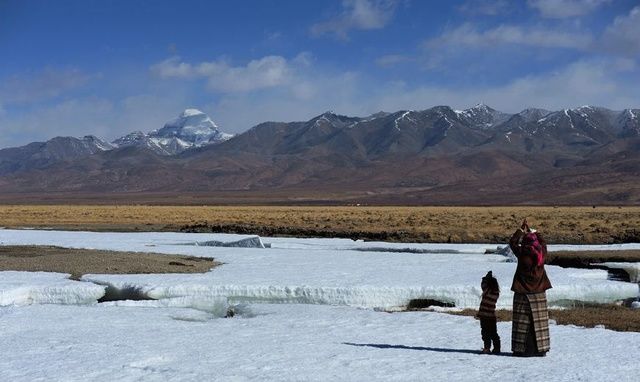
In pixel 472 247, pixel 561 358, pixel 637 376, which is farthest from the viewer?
pixel 472 247

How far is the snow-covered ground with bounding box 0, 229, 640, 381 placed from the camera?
8875mm

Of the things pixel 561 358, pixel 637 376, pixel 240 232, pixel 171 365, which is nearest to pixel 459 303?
pixel 561 358

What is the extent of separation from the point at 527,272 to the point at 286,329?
3.97m

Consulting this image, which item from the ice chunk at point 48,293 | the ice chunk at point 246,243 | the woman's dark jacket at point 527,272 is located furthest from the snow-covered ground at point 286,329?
the ice chunk at point 246,243

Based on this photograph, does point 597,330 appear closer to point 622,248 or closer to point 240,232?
point 622,248

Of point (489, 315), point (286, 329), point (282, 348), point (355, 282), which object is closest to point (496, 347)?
point (489, 315)

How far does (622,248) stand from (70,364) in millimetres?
21770

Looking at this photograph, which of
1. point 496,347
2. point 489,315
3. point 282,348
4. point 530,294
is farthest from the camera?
point 282,348

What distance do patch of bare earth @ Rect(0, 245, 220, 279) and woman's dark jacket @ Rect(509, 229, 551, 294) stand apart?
33.8 feet

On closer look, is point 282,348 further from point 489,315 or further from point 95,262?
point 95,262

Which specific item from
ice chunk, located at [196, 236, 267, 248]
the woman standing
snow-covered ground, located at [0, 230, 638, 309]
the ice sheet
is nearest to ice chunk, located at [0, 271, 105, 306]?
snow-covered ground, located at [0, 230, 638, 309]

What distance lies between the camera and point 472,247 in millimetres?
28750

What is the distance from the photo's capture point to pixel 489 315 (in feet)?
31.7

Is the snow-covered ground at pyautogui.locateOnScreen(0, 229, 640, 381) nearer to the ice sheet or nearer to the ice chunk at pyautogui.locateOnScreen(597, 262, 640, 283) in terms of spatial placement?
the ice sheet
